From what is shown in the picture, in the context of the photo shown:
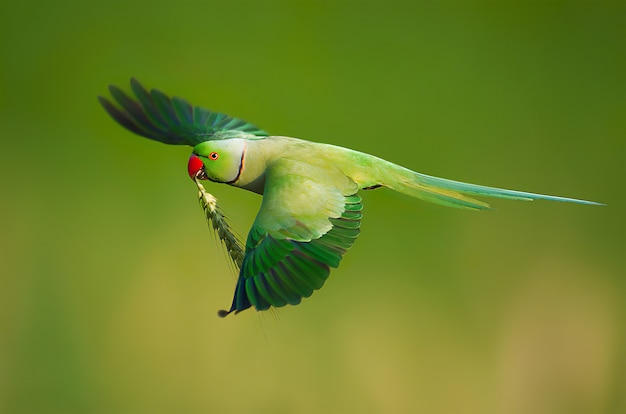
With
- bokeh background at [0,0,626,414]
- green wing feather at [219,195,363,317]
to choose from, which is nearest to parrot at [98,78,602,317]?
green wing feather at [219,195,363,317]

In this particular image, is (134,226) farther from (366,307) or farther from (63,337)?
(366,307)

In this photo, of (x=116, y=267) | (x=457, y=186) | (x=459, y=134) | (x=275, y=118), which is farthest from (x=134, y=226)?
(x=457, y=186)

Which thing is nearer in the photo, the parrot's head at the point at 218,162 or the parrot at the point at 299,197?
the parrot at the point at 299,197

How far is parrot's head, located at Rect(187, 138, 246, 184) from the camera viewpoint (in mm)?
995

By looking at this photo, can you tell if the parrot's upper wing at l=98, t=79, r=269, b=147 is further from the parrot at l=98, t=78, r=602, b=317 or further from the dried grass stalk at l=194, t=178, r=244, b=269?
the dried grass stalk at l=194, t=178, r=244, b=269

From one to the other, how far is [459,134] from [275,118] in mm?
452

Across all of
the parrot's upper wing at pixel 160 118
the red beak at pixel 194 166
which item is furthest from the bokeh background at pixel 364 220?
the red beak at pixel 194 166

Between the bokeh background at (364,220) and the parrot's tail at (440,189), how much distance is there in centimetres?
77

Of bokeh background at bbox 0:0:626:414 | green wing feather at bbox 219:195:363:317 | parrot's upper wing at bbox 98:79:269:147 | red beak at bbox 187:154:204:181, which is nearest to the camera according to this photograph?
green wing feather at bbox 219:195:363:317

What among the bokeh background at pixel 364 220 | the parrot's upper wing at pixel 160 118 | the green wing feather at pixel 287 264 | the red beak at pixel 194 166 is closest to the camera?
the green wing feather at pixel 287 264

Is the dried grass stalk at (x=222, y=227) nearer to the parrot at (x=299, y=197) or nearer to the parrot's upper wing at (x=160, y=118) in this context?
the parrot at (x=299, y=197)

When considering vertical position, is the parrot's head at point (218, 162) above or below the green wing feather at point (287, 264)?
above

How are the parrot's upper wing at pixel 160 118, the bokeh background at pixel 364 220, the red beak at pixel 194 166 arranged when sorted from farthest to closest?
the bokeh background at pixel 364 220, the parrot's upper wing at pixel 160 118, the red beak at pixel 194 166

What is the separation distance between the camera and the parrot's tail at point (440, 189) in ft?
2.96
